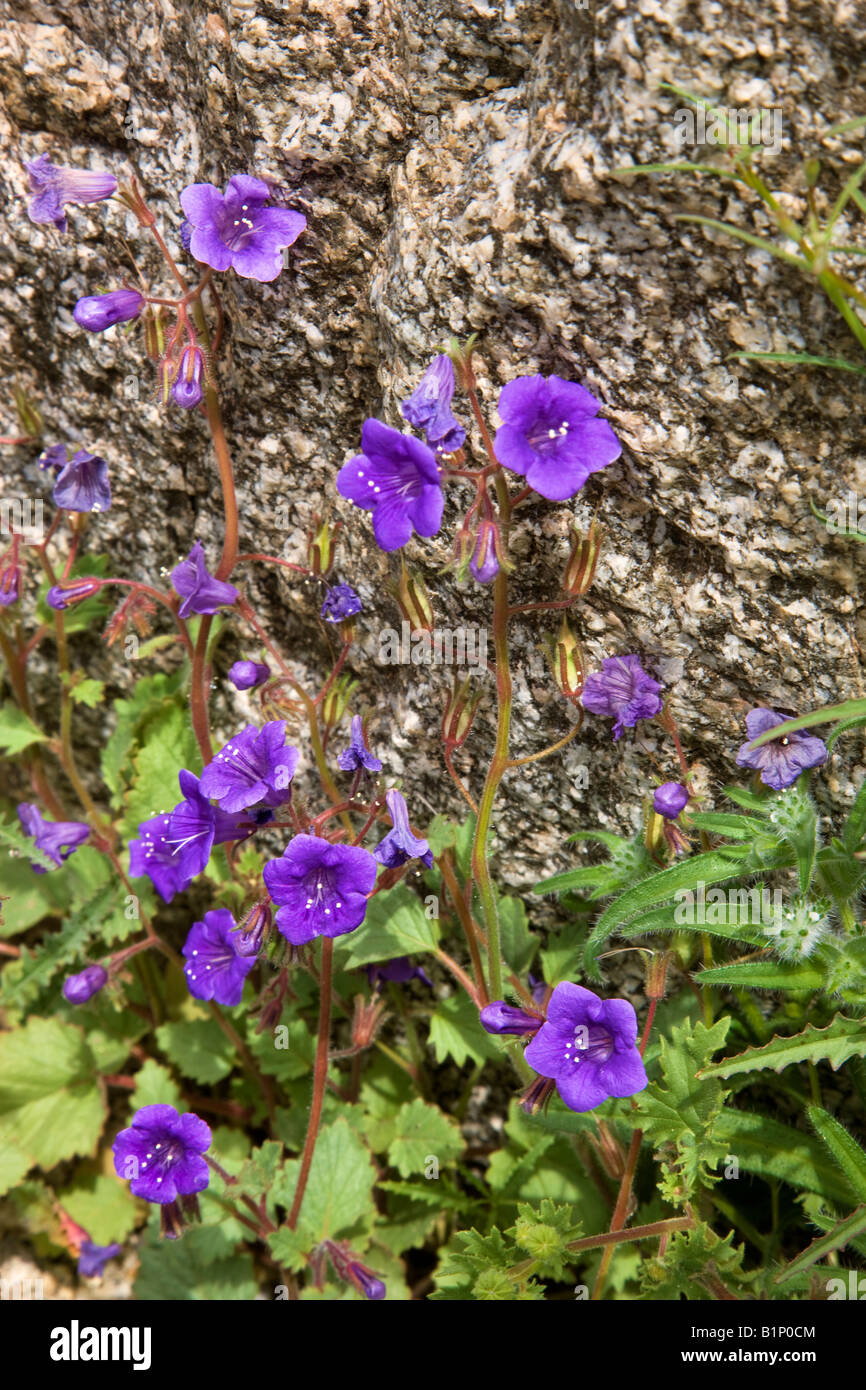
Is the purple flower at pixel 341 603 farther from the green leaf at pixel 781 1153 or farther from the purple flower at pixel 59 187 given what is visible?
the green leaf at pixel 781 1153

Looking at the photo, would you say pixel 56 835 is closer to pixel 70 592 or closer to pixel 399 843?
pixel 70 592

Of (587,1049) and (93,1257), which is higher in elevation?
(587,1049)

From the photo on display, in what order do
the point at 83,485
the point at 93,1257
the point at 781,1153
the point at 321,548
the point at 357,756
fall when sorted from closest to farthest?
the point at 781,1153, the point at 357,756, the point at 321,548, the point at 83,485, the point at 93,1257

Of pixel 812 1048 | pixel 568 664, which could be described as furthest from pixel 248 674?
pixel 812 1048

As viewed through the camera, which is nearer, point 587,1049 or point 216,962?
point 587,1049

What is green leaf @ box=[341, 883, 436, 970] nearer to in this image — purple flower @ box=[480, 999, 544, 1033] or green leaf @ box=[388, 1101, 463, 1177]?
purple flower @ box=[480, 999, 544, 1033]

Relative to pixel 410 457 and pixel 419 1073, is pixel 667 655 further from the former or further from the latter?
pixel 419 1073
